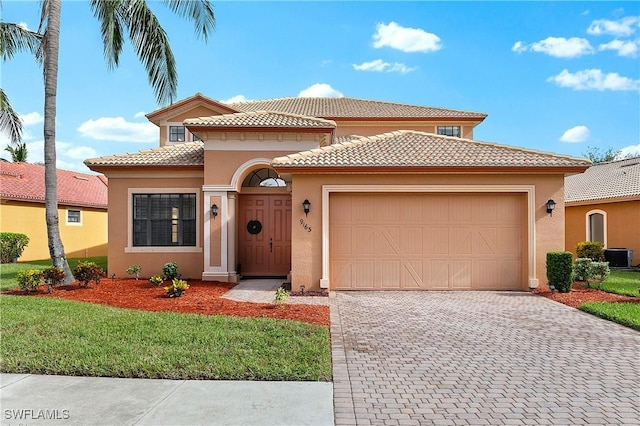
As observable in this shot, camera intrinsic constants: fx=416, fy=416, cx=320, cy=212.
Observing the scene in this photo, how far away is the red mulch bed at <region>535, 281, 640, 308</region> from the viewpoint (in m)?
9.78

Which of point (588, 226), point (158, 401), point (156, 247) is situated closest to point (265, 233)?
point (156, 247)

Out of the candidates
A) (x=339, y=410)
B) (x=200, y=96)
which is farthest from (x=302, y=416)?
(x=200, y=96)

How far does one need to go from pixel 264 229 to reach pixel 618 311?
9417 millimetres

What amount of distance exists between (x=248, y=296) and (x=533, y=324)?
248 inches

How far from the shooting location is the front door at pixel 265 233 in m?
13.4

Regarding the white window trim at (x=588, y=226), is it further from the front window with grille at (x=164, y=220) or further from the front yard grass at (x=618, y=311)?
the front window with grille at (x=164, y=220)

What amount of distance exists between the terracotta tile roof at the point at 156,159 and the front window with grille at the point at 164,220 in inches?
40.8

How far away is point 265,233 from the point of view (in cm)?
1343

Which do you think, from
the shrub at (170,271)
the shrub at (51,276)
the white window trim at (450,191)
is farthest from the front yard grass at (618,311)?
the shrub at (51,276)

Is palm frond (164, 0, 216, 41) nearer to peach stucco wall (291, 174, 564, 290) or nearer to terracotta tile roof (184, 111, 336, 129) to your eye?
terracotta tile roof (184, 111, 336, 129)

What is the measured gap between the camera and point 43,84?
12.0 meters

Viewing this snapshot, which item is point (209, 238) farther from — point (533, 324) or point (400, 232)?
point (533, 324)

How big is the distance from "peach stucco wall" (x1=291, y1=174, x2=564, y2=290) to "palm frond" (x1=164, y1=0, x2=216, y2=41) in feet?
17.6

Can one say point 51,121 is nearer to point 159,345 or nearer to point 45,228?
point 159,345
